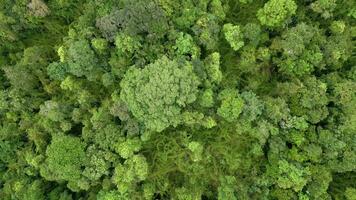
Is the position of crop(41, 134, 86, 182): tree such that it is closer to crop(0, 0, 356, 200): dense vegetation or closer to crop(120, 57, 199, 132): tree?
crop(0, 0, 356, 200): dense vegetation

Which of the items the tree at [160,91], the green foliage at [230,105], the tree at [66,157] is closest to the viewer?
the tree at [160,91]

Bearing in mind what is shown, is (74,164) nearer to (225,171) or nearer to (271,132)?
(225,171)

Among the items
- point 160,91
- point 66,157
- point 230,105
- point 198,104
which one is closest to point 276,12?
point 230,105

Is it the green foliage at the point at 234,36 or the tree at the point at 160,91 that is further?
the green foliage at the point at 234,36

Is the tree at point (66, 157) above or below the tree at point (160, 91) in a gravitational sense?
below

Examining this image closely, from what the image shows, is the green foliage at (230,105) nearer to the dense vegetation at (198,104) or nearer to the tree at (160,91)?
the dense vegetation at (198,104)

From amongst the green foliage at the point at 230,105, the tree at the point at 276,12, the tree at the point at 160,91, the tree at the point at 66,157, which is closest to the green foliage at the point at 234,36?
the tree at the point at 276,12

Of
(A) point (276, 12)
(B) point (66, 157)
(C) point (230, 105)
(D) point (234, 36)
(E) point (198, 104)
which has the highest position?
(A) point (276, 12)

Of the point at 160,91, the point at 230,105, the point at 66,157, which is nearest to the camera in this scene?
the point at 160,91

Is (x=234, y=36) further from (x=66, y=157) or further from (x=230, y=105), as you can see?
(x=66, y=157)

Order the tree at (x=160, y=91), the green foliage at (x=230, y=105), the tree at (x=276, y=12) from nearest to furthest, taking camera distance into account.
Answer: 1. the tree at (x=160, y=91)
2. the green foliage at (x=230, y=105)
3. the tree at (x=276, y=12)
